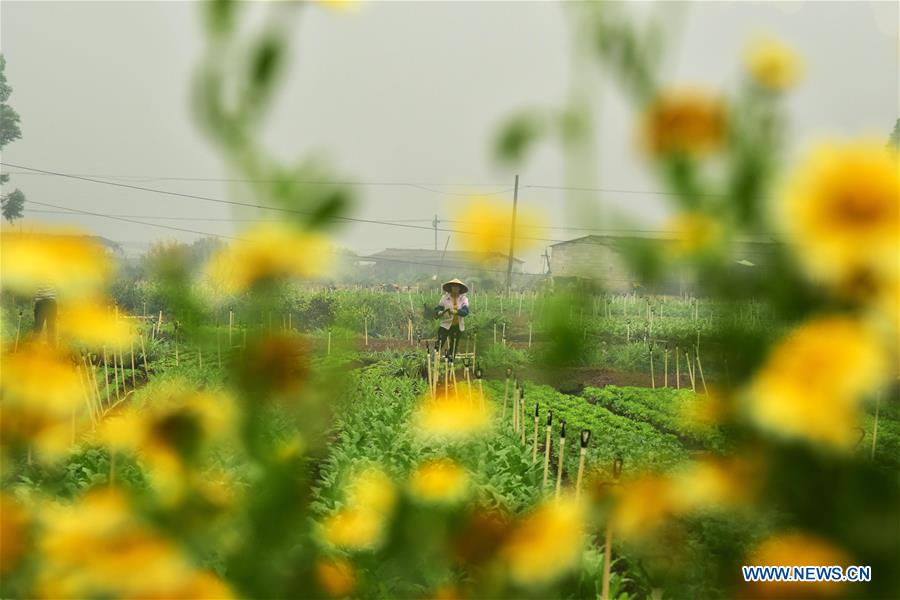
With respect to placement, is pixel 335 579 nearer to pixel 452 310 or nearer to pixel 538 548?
pixel 538 548

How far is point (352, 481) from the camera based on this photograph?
241cm

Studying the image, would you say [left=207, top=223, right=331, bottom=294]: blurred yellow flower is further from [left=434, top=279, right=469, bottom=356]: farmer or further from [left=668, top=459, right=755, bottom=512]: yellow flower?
[left=434, top=279, right=469, bottom=356]: farmer

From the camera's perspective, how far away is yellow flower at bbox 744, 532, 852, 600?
10.0 inches

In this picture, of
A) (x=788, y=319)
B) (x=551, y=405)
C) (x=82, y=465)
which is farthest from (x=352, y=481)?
(x=551, y=405)

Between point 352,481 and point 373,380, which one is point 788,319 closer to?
point 352,481

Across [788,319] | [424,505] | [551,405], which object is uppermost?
[788,319]

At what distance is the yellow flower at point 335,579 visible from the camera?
0.35m

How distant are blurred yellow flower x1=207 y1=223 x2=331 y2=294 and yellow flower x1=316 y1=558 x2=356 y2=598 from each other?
13 centimetres

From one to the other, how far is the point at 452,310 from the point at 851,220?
239 inches

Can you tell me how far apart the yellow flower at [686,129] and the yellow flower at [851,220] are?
39 millimetres

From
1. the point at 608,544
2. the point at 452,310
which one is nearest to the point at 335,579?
the point at 608,544

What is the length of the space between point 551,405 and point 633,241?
462cm

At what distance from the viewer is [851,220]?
0.78 ft

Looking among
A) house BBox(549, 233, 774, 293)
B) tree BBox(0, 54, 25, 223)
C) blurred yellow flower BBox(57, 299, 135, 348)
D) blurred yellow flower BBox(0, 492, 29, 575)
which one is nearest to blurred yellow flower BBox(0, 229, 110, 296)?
blurred yellow flower BBox(57, 299, 135, 348)
